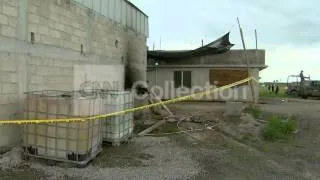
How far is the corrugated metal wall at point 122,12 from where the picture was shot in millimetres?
13209

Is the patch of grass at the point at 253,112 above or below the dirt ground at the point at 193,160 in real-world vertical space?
above

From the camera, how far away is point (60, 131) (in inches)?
318

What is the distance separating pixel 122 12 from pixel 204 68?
11517mm

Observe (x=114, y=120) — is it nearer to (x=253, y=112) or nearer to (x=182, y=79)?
(x=253, y=112)

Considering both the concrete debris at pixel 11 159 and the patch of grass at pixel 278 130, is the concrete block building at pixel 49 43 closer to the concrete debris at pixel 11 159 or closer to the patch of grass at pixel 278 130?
the concrete debris at pixel 11 159

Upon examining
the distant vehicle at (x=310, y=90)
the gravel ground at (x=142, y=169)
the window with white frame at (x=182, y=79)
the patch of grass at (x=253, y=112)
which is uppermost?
the window with white frame at (x=182, y=79)

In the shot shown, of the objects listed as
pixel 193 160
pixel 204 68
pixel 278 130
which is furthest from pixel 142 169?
pixel 204 68

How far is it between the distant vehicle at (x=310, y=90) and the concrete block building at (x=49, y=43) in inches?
886

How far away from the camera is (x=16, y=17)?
8.77m

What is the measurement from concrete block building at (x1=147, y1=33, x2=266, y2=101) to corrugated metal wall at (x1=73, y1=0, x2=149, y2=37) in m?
7.61

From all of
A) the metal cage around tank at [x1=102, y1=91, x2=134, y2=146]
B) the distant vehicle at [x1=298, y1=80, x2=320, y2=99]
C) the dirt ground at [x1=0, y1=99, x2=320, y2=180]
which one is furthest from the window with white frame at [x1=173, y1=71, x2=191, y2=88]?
the metal cage around tank at [x1=102, y1=91, x2=134, y2=146]

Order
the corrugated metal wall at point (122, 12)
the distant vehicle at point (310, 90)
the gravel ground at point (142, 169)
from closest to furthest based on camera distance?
the gravel ground at point (142, 169) → the corrugated metal wall at point (122, 12) → the distant vehicle at point (310, 90)

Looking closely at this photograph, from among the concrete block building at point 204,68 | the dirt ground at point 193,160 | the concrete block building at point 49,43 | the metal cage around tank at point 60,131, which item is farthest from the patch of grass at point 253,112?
the metal cage around tank at point 60,131

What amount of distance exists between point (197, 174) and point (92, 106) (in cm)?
239
